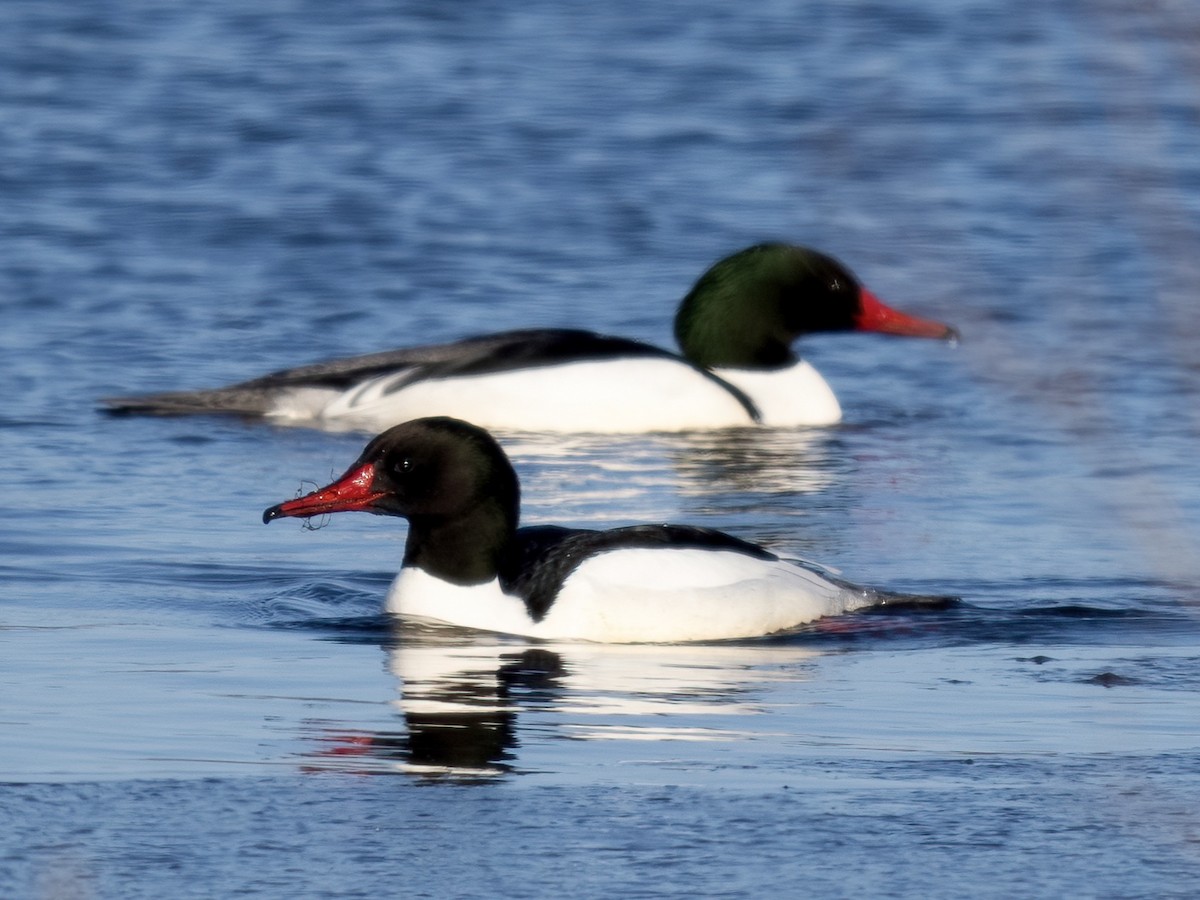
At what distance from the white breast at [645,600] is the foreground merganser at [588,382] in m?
Answer: 4.35

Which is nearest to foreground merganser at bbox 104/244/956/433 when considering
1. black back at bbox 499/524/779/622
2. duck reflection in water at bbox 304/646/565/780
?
black back at bbox 499/524/779/622

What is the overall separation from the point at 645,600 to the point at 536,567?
0.41 meters

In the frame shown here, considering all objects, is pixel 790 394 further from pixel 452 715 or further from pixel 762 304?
pixel 452 715

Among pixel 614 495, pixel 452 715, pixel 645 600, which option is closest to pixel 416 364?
pixel 614 495

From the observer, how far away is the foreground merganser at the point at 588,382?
12.8 meters

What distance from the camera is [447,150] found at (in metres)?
20.1

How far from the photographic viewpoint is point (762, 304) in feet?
44.9

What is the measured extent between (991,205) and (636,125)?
163 inches

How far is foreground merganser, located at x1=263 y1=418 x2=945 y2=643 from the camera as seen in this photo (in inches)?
321

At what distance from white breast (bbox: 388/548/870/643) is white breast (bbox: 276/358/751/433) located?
4.50 meters

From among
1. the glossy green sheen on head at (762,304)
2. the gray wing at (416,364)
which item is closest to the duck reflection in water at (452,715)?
the gray wing at (416,364)

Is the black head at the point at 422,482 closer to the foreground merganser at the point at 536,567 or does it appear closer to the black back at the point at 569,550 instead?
the foreground merganser at the point at 536,567

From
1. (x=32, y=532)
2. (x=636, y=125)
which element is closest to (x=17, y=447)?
(x=32, y=532)

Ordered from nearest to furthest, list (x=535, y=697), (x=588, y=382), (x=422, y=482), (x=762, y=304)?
1. (x=535, y=697)
2. (x=422, y=482)
3. (x=588, y=382)
4. (x=762, y=304)
